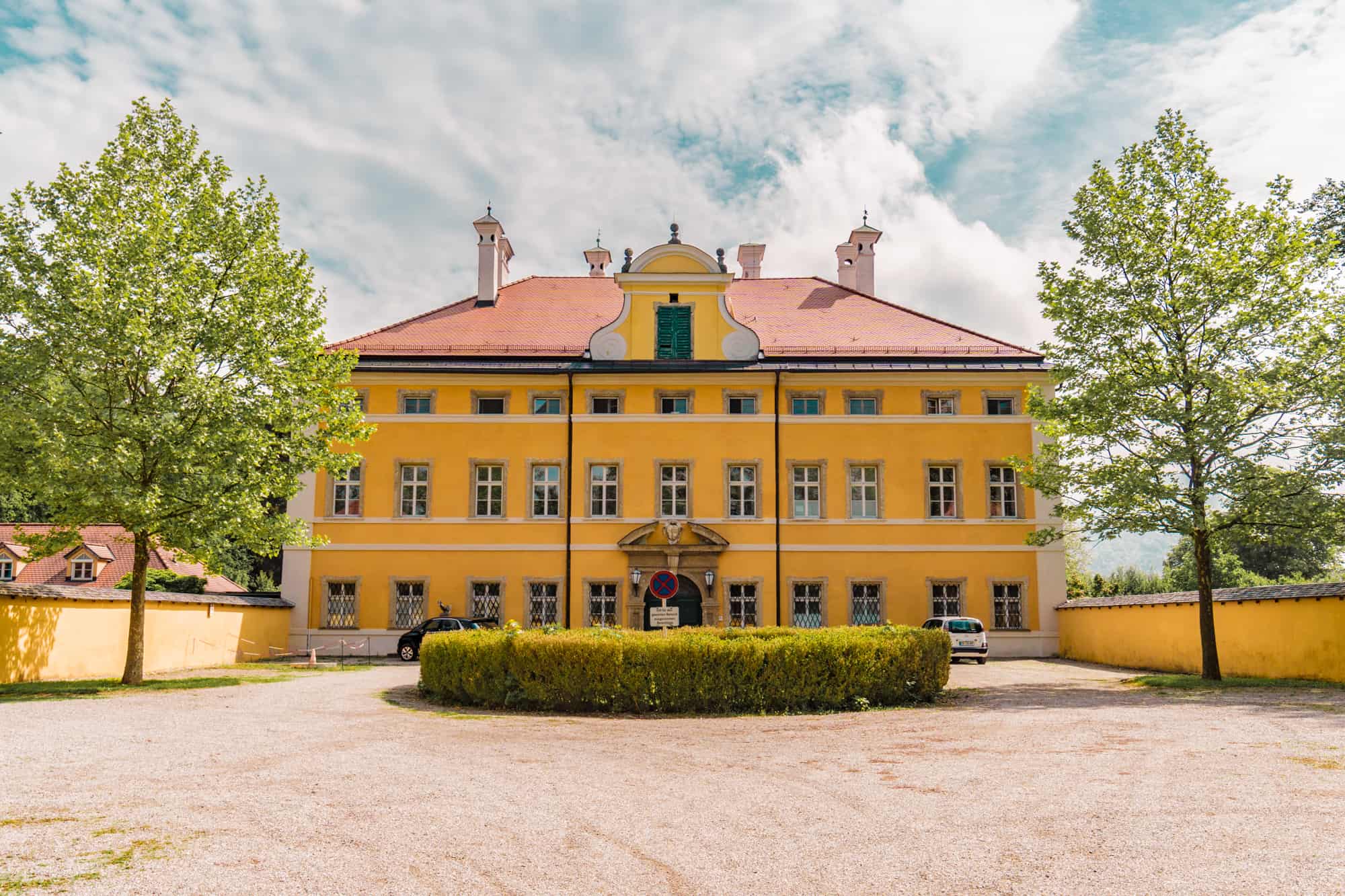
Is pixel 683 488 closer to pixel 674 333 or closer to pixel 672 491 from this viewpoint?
pixel 672 491

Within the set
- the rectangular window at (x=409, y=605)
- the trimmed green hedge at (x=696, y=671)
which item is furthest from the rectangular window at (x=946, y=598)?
the rectangular window at (x=409, y=605)

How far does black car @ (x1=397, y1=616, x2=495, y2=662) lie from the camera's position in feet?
94.4

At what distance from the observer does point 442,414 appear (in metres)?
32.5

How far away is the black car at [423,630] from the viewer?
2878 cm

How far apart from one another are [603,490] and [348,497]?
795 cm

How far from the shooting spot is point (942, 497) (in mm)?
32344

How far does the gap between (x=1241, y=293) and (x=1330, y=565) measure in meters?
46.2

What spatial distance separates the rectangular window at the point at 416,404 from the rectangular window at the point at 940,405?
15818mm

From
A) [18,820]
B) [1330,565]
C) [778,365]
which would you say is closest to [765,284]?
[778,365]

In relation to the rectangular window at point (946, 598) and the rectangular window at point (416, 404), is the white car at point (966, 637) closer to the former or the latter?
the rectangular window at point (946, 598)

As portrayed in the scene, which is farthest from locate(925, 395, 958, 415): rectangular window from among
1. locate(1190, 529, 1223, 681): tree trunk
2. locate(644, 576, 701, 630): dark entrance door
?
locate(1190, 529, 1223, 681): tree trunk

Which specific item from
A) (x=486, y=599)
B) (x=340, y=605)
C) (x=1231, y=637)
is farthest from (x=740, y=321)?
(x=1231, y=637)

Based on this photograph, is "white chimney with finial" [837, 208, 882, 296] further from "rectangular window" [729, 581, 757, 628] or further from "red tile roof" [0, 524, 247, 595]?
"red tile roof" [0, 524, 247, 595]

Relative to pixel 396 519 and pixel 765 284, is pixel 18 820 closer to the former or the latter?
pixel 396 519
